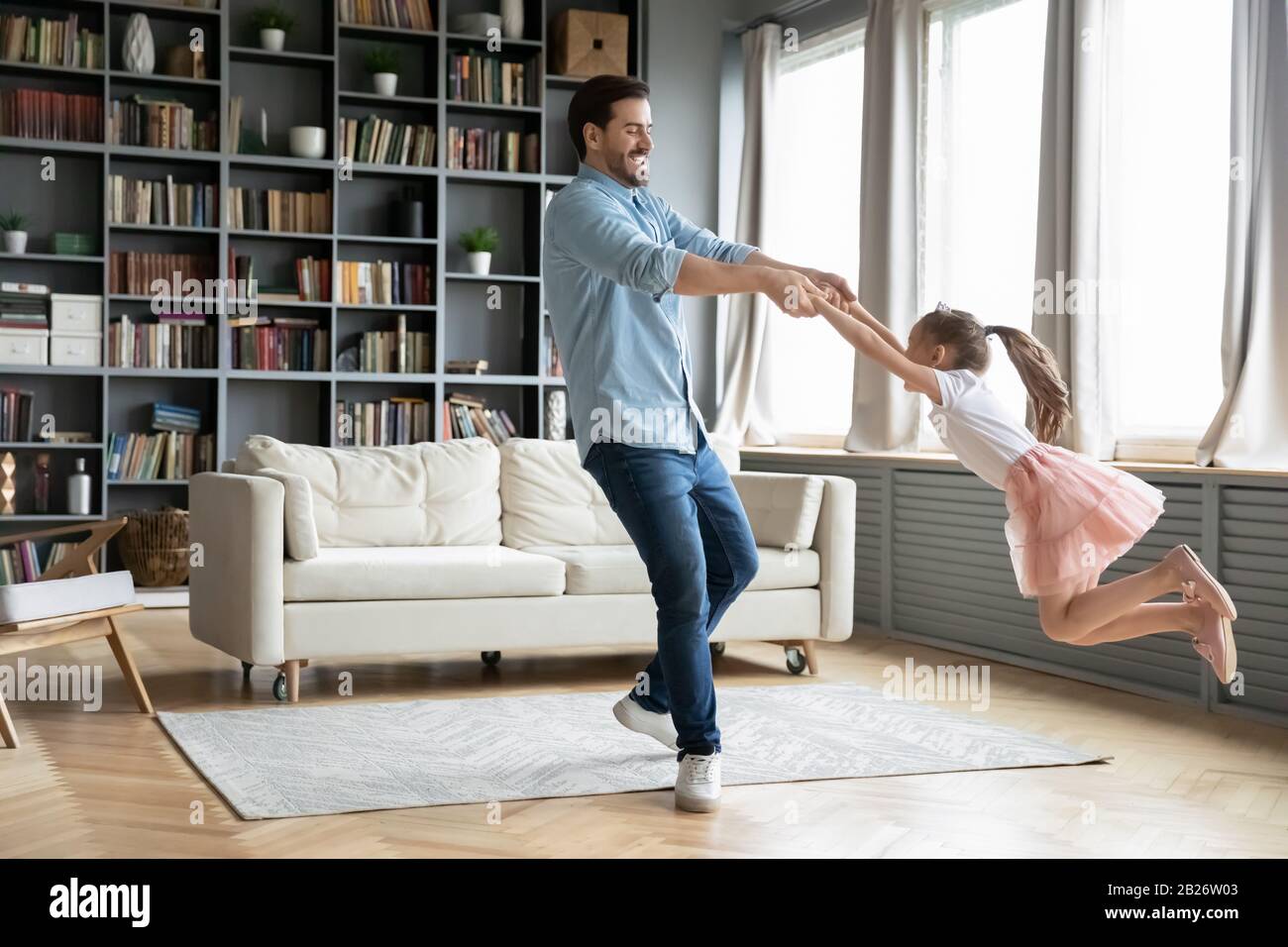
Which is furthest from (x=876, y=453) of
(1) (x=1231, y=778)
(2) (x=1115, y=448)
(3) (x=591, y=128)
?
(3) (x=591, y=128)

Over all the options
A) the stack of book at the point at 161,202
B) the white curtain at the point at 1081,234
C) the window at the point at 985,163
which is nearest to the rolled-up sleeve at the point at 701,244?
the white curtain at the point at 1081,234

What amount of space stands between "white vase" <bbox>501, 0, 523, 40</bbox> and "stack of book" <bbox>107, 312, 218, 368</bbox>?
2.08m

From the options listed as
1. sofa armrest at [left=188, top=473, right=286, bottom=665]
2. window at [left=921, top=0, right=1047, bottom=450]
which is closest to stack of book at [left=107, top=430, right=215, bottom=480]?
sofa armrest at [left=188, top=473, right=286, bottom=665]

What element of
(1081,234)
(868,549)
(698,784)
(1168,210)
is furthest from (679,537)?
(868,549)

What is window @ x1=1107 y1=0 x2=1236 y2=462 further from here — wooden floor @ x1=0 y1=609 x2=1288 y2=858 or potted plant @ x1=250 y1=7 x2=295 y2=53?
potted plant @ x1=250 y1=7 x2=295 y2=53

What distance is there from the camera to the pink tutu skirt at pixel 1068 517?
3104mm

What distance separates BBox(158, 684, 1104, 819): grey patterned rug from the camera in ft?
10.5

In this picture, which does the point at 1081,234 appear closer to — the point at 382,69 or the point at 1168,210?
the point at 1168,210

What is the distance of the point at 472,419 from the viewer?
720cm

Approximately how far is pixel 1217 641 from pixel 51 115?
5.61 m

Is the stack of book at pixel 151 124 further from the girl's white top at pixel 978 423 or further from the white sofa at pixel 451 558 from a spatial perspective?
the girl's white top at pixel 978 423

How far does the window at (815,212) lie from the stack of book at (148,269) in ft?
9.07
